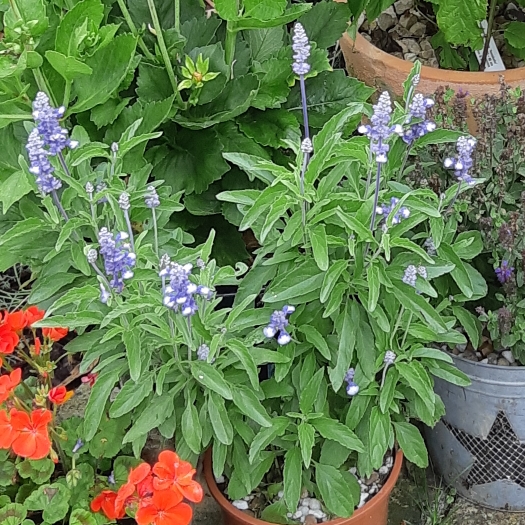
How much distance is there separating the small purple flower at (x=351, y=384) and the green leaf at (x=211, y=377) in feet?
0.77

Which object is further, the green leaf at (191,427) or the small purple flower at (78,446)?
the small purple flower at (78,446)

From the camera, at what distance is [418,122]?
51.5 inches

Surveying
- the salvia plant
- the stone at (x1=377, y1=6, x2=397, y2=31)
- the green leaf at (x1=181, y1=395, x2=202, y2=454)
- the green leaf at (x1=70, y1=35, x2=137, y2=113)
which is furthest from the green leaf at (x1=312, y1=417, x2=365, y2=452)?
the stone at (x1=377, y1=6, x2=397, y2=31)

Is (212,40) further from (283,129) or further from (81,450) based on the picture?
(81,450)

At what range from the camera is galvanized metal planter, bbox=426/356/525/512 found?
169 centimetres

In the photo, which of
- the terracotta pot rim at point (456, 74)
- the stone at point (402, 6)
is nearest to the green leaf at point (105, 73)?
the terracotta pot rim at point (456, 74)

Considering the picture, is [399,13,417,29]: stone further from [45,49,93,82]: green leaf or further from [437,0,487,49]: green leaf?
[45,49,93,82]: green leaf

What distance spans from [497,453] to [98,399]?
89cm

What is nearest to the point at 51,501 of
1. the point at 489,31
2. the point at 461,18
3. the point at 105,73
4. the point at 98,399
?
the point at 98,399

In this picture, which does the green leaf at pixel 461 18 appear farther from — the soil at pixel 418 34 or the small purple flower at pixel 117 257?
the small purple flower at pixel 117 257

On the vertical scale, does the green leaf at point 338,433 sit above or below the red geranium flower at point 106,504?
above

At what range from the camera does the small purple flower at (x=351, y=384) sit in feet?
4.72

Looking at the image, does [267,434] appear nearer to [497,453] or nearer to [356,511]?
[356,511]

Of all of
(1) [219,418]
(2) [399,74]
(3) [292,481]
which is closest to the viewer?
(1) [219,418]
